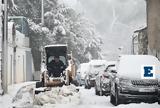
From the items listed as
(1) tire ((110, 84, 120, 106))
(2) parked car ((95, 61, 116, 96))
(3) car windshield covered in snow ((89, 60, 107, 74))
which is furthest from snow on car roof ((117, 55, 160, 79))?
(3) car windshield covered in snow ((89, 60, 107, 74))

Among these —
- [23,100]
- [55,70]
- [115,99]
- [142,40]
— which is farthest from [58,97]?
[142,40]

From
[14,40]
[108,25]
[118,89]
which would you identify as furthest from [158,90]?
[108,25]

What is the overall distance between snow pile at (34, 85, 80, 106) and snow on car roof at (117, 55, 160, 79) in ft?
7.48

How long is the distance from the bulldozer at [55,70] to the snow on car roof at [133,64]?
404 centimetres

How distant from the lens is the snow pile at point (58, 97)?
1994 centimetres

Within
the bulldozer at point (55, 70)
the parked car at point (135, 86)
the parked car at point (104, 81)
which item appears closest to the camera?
the parked car at point (135, 86)

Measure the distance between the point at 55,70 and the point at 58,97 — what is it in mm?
7876

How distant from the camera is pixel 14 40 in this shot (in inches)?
1834

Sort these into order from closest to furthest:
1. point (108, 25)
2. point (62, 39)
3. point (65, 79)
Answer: point (65, 79)
point (62, 39)
point (108, 25)

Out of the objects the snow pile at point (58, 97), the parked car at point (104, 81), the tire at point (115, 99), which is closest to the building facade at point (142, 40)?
the parked car at point (104, 81)

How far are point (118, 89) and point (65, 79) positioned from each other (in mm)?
7052

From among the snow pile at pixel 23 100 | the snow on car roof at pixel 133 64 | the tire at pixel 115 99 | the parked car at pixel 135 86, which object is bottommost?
the snow pile at pixel 23 100

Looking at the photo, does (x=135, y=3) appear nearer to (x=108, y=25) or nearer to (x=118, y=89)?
(x=108, y=25)

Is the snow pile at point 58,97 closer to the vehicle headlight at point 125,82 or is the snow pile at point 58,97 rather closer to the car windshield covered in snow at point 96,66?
the vehicle headlight at point 125,82
